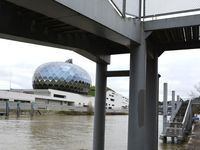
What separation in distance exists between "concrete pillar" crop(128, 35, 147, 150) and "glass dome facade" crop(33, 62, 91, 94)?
107 meters

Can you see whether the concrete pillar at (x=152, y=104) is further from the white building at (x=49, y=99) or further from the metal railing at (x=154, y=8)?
the white building at (x=49, y=99)

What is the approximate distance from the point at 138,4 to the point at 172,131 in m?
13.0

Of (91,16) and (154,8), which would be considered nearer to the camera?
(91,16)

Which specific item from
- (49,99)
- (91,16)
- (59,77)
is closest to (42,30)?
(91,16)

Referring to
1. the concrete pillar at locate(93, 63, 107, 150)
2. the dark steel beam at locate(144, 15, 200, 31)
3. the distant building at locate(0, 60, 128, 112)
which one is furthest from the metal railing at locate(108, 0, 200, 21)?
the distant building at locate(0, 60, 128, 112)

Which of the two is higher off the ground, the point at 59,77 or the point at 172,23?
the point at 59,77

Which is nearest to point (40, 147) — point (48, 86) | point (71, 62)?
point (48, 86)

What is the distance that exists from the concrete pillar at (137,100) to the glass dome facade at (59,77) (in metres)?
107

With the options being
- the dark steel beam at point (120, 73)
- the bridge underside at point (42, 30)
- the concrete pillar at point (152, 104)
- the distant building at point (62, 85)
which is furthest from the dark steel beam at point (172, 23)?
the distant building at point (62, 85)

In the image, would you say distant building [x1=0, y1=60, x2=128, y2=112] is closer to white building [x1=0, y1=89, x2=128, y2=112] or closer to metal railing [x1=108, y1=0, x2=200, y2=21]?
white building [x1=0, y1=89, x2=128, y2=112]

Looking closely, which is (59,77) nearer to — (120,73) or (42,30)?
(120,73)

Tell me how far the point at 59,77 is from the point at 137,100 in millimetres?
108188

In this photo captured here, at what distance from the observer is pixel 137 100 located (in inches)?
318

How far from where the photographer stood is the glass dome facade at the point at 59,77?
115 metres
